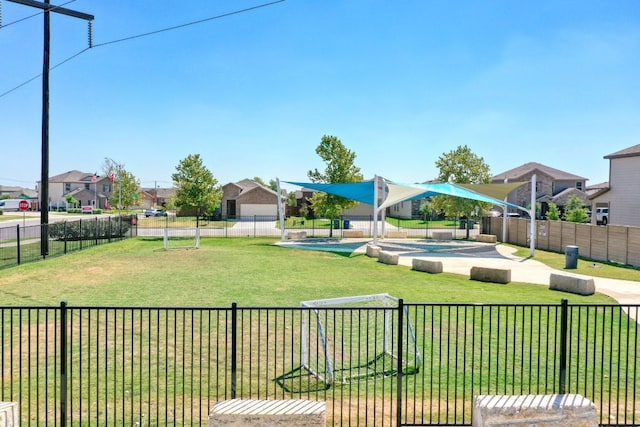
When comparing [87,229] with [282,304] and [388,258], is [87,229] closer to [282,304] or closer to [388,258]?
[388,258]

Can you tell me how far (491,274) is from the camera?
1734cm

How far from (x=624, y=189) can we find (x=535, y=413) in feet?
105

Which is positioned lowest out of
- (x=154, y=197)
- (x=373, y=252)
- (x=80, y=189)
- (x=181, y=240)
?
(x=181, y=240)

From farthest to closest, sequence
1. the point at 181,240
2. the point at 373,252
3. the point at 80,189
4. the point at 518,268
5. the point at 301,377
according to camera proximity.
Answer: the point at 80,189 → the point at 181,240 → the point at 373,252 → the point at 518,268 → the point at 301,377

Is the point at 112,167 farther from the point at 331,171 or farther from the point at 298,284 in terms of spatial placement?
the point at 298,284

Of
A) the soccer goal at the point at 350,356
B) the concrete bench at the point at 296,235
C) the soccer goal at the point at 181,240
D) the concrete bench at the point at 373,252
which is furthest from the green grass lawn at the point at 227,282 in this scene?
the concrete bench at the point at 296,235

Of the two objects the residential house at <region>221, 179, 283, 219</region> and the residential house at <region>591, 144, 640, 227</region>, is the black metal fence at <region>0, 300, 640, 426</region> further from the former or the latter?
the residential house at <region>221, 179, 283, 219</region>

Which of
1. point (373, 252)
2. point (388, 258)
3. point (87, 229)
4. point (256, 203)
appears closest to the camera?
point (388, 258)

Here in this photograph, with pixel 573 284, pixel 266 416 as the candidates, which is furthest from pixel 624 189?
pixel 266 416

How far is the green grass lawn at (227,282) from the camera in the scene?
1348 centimetres

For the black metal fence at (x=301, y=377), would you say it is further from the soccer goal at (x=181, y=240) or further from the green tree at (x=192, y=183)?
the green tree at (x=192, y=183)

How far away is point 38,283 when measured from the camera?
15.9 meters

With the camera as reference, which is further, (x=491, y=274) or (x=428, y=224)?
(x=428, y=224)

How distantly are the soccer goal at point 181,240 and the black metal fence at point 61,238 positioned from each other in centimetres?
340
